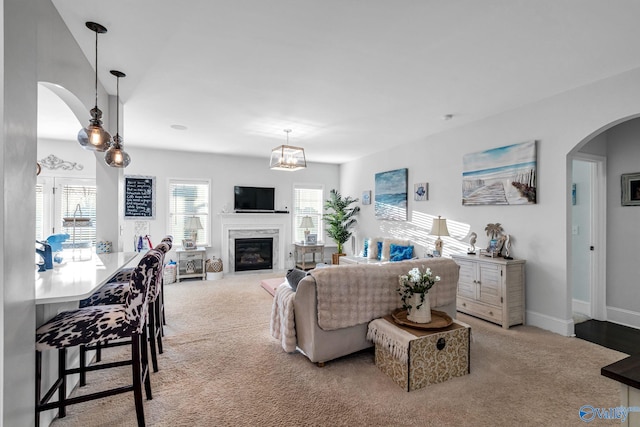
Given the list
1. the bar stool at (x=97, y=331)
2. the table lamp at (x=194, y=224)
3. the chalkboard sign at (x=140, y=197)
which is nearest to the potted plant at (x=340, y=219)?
the table lamp at (x=194, y=224)

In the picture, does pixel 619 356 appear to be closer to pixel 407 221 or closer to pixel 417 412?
pixel 417 412

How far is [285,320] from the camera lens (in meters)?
2.86

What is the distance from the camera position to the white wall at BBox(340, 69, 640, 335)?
120 inches

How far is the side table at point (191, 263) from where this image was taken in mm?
6035

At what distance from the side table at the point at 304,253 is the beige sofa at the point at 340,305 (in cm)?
423

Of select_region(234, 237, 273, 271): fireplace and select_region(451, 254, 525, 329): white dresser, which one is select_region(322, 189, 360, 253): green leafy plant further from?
select_region(451, 254, 525, 329): white dresser

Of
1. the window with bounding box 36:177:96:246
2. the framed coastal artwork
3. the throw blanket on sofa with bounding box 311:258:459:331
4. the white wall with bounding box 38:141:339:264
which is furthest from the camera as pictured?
the white wall with bounding box 38:141:339:264

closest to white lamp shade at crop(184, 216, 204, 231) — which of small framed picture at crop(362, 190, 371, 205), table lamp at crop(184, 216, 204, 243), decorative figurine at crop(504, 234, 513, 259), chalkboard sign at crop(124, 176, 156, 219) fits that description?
table lamp at crop(184, 216, 204, 243)

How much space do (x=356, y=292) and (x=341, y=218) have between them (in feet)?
15.1

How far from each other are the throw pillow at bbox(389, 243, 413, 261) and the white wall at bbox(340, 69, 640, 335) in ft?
2.50

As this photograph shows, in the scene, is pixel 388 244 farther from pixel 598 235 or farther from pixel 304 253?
pixel 598 235

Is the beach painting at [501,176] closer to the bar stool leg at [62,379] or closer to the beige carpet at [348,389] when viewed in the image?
the beige carpet at [348,389]

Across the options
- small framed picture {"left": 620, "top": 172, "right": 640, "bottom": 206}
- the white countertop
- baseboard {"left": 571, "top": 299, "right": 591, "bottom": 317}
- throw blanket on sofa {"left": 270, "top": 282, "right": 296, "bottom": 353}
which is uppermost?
small framed picture {"left": 620, "top": 172, "right": 640, "bottom": 206}

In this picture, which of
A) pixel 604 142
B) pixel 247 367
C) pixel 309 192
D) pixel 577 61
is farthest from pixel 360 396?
pixel 309 192
